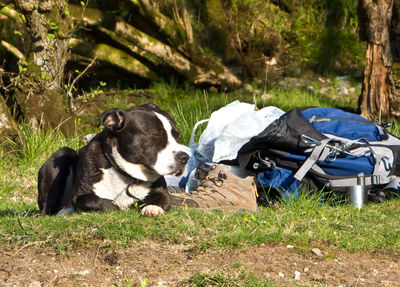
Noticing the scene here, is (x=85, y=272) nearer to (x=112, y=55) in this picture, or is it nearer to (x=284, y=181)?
(x=284, y=181)

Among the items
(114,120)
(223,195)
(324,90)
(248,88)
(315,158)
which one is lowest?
(324,90)

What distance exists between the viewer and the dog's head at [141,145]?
378 centimetres

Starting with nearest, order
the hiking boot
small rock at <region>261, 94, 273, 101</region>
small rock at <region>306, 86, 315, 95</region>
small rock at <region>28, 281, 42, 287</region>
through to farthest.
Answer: small rock at <region>28, 281, 42, 287</region>, the hiking boot, small rock at <region>261, 94, 273, 101</region>, small rock at <region>306, 86, 315, 95</region>

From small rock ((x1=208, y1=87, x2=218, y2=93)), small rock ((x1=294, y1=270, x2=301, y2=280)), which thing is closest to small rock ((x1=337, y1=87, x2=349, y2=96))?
small rock ((x1=208, y1=87, x2=218, y2=93))

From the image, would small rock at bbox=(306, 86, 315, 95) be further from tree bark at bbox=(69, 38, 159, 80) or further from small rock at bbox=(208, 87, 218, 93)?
tree bark at bbox=(69, 38, 159, 80)

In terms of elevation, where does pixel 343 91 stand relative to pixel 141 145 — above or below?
below

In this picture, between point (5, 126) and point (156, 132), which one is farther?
point (5, 126)

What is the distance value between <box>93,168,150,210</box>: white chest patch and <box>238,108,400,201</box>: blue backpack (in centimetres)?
88

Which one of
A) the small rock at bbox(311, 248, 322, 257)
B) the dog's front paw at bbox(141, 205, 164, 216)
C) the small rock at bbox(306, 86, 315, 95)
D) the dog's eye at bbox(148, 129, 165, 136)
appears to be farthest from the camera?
the small rock at bbox(306, 86, 315, 95)

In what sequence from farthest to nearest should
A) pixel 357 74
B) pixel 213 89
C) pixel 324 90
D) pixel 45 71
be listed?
1. pixel 357 74
2. pixel 324 90
3. pixel 213 89
4. pixel 45 71

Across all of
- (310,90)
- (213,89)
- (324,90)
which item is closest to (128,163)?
(213,89)

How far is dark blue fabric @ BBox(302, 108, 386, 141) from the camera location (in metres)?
4.47

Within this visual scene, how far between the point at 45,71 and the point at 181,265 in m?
3.77

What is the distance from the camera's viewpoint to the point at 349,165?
13.7ft
